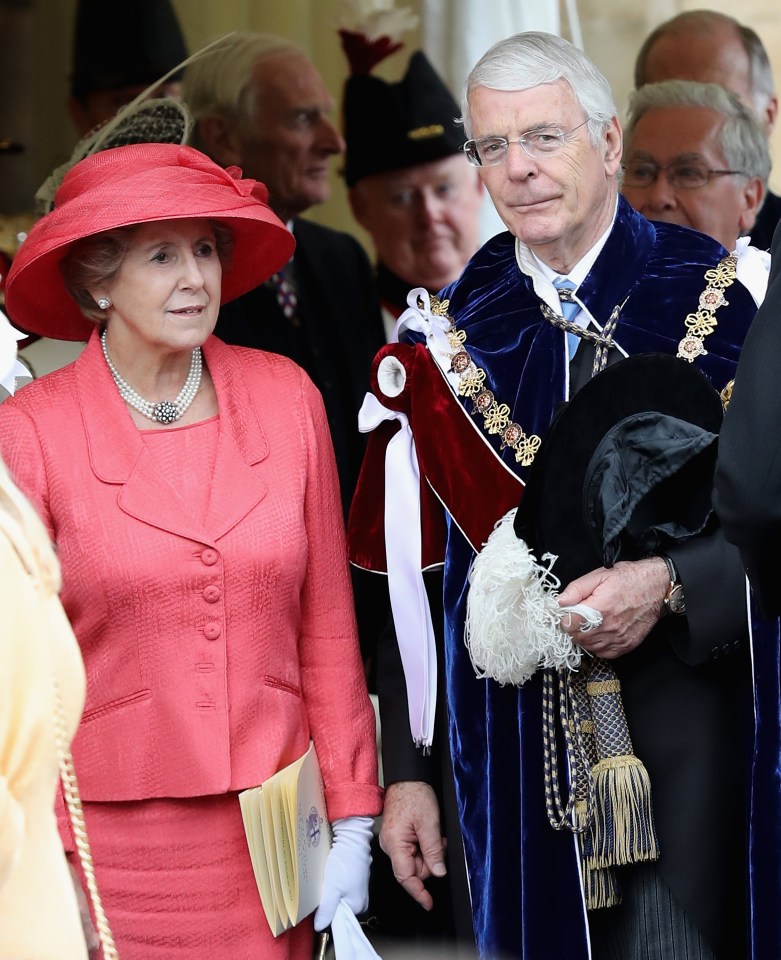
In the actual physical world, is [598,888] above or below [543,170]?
below

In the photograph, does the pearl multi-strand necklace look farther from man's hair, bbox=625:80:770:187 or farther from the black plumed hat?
man's hair, bbox=625:80:770:187

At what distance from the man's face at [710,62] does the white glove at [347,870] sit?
2.99 m

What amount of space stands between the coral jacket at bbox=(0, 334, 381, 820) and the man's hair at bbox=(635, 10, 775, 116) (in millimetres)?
2788

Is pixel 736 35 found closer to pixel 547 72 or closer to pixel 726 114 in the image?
pixel 726 114

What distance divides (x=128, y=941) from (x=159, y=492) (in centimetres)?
72

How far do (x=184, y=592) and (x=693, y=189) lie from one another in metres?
2.47

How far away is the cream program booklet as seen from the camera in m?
2.49

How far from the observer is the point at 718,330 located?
2734 millimetres

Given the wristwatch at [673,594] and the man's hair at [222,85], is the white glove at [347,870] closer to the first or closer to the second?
the wristwatch at [673,594]

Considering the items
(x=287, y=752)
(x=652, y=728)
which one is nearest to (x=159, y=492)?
(x=287, y=752)

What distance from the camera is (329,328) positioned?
14.6 feet

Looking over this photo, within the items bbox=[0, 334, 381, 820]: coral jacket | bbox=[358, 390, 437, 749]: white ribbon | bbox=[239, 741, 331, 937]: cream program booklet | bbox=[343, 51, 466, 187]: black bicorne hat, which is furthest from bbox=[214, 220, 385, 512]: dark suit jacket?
bbox=[239, 741, 331, 937]: cream program booklet

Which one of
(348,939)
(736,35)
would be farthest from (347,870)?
(736,35)

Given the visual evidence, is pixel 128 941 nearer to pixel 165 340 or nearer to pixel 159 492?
pixel 159 492
